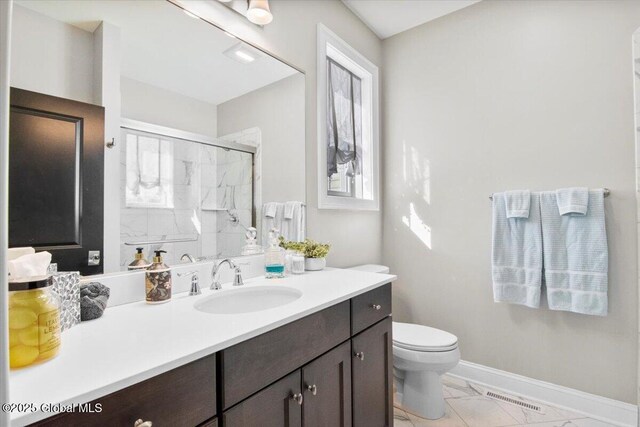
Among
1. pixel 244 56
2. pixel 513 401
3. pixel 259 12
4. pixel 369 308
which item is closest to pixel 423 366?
pixel 369 308

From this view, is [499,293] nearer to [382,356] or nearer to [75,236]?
[382,356]

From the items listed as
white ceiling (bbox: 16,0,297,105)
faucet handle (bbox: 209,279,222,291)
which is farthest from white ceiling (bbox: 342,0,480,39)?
faucet handle (bbox: 209,279,222,291)

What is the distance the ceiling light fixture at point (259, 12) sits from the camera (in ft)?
4.79

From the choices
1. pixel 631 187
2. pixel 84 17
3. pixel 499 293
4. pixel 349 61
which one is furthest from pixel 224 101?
pixel 631 187

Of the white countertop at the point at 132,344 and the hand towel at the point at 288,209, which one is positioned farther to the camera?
the hand towel at the point at 288,209

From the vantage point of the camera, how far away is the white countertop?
536 mm

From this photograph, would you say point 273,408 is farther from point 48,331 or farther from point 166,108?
point 166,108

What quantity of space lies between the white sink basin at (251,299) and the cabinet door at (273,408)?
362 millimetres

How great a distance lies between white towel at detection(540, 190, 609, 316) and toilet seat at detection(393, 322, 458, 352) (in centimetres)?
65

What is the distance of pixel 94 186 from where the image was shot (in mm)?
1014

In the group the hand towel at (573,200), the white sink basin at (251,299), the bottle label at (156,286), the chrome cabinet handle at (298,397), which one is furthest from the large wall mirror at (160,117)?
the hand towel at (573,200)

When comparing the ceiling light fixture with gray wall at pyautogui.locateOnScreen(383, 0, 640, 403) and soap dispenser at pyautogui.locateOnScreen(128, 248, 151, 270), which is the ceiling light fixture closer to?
soap dispenser at pyautogui.locateOnScreen(128, 248, 151, 270)

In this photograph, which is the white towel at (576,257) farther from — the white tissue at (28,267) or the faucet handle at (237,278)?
the white tissue at (28,267)

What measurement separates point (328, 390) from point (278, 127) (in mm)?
1286
